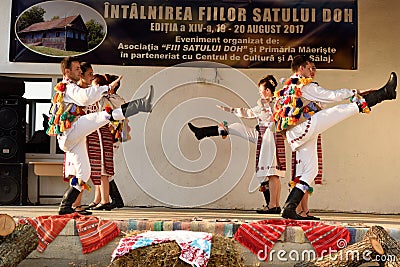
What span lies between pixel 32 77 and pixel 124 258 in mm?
4739

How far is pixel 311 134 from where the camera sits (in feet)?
17.6

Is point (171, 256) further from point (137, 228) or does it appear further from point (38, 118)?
point (38, 118)

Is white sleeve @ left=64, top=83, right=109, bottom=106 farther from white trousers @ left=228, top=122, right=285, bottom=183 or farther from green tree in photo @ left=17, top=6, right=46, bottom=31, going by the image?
green tree in photo @ left=17, top=6, right=46, bottom=31

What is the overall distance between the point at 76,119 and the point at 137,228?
110 cm

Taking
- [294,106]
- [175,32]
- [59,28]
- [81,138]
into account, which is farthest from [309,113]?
[59,28]

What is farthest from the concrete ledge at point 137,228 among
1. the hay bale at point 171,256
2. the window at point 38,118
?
the window at point 38,118

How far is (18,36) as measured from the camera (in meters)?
8.27

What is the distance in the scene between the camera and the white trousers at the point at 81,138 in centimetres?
532

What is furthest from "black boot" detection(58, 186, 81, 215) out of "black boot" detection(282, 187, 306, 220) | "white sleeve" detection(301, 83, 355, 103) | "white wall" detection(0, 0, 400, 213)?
"white wall" detection(0, 0, 400, 213)

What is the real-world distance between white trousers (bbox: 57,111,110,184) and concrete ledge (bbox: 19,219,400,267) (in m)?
0.71

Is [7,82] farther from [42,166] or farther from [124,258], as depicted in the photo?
[124,258]

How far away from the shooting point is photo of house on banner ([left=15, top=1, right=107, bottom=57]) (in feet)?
27.0

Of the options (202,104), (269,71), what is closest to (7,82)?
(202,104)

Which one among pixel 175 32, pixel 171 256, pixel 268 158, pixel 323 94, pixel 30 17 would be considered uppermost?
pixel 30 17
